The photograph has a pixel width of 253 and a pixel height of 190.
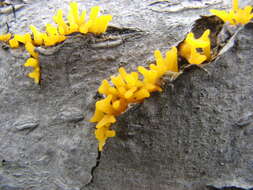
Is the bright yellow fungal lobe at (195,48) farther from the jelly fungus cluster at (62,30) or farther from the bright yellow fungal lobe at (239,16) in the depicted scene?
the jelly fungus cluster at (62,30)

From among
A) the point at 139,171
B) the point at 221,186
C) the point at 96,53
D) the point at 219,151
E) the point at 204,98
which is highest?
the point at 96,53

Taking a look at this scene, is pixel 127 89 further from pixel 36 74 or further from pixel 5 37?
pixel 5 37

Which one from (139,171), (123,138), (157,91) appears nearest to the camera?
(157,91)

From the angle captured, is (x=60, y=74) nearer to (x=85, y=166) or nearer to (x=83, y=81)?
(x=83, y=81)

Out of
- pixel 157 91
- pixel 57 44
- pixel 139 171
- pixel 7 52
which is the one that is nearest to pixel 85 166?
pixel 139 171

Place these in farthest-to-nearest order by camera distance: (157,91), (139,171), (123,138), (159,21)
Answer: (159,21)
(139,171)
(123,138)
(157,91)

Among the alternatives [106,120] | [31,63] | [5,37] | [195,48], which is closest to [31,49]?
[31,63]

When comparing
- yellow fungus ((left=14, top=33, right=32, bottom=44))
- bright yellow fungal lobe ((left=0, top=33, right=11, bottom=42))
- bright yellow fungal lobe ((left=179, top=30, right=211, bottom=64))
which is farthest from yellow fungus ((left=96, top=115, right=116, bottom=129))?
bright yellow fungal lobe ((left=0, top=33, right=11, bottom=42))
